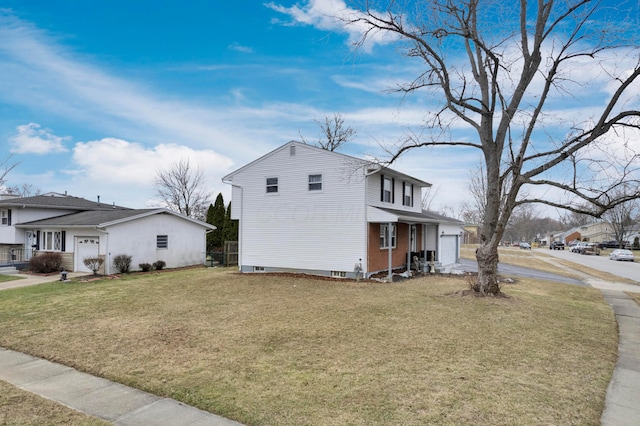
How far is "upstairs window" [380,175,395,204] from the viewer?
62.2ft

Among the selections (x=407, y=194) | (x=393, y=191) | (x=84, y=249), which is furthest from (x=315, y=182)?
(x=84, y=249)

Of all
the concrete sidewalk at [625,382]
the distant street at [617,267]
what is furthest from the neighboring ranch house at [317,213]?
the distant street at [617,267]

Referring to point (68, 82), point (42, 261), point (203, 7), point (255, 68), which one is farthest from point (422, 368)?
point (42, 261)

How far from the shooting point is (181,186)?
43875 millimetres

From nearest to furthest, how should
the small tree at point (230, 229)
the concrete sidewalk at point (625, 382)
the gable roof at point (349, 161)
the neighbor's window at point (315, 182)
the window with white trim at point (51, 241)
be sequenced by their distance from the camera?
the concrete sidewalk at point (625, 382) < the gable roof at point (349, 161) < the neighbor's window at point (315, 182) < the window with white trim at point (51, 241) < the small tree at point (230, 229)

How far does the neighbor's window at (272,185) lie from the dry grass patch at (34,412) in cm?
1474

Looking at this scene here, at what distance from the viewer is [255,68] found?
18.4 metres

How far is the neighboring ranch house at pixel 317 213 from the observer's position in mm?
17047

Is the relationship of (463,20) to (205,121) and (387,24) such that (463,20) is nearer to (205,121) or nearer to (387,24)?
(387,24)

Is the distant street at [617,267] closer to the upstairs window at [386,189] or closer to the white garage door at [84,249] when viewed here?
the upstairs window at [386,189]

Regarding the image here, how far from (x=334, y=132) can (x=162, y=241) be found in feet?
65.5

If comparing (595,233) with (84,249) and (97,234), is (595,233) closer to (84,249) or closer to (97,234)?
(97,234)

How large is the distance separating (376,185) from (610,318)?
34.3 feet

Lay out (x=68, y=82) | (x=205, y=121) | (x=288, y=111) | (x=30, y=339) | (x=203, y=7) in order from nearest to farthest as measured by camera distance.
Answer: (x=30, y=339), (x=203, y=7), (x=68, y=82), (x=205, y=121), (x=288, y=111)
